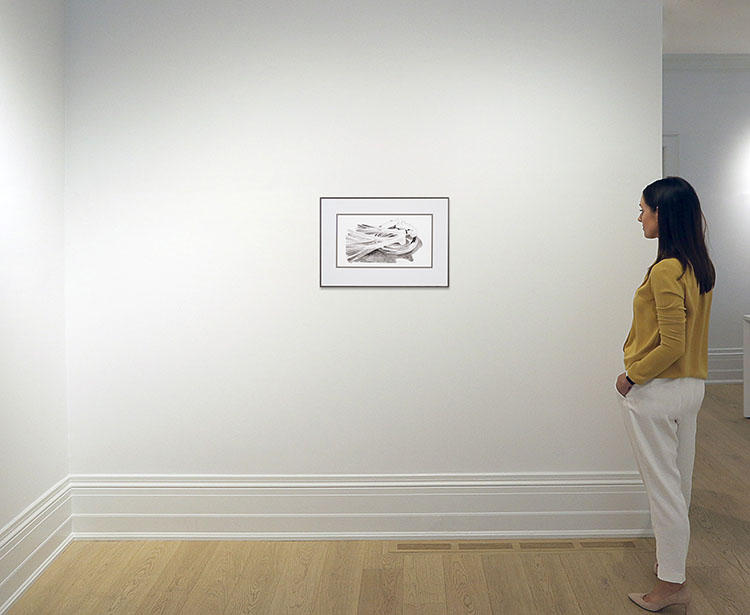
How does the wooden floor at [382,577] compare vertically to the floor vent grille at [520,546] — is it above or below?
below

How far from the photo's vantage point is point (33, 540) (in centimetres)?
292

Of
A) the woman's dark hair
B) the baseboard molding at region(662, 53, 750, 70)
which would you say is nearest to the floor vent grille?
the woman's dark hair

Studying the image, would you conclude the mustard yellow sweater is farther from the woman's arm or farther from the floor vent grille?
the floor vent grille

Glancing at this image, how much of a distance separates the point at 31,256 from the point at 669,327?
2.53 m

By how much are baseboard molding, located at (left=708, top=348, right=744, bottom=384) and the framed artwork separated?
462cm

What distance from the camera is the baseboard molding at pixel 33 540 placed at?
8.85ft

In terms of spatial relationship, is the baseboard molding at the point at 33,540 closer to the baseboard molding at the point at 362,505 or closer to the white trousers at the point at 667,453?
the baseboard molding at the point at 362,505

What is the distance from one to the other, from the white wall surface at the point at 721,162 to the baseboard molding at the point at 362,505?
13.8ft

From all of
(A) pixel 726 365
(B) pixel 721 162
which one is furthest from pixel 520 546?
(B) pixel 721 162

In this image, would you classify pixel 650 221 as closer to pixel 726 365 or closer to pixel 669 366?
pixel 669 366

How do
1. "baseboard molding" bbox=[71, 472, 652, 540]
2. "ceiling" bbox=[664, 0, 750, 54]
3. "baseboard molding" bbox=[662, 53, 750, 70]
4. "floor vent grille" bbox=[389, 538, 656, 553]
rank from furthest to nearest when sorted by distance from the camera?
"baseboard molding" bbox=[662, 53, 750, 70] → "ceiling" bbox=[664, 0, 750, 54] → "baseboard molding" bbox=[71, 472, 652, 540] → "floor vent grille" bbox=[389, 538, 656, 553]

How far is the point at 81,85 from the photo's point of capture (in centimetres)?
321

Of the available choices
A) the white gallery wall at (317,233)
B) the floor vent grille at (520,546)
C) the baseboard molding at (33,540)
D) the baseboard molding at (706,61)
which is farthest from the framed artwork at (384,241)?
the baseboard molding at (706,61)

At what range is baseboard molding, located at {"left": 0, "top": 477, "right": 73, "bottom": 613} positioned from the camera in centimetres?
270
